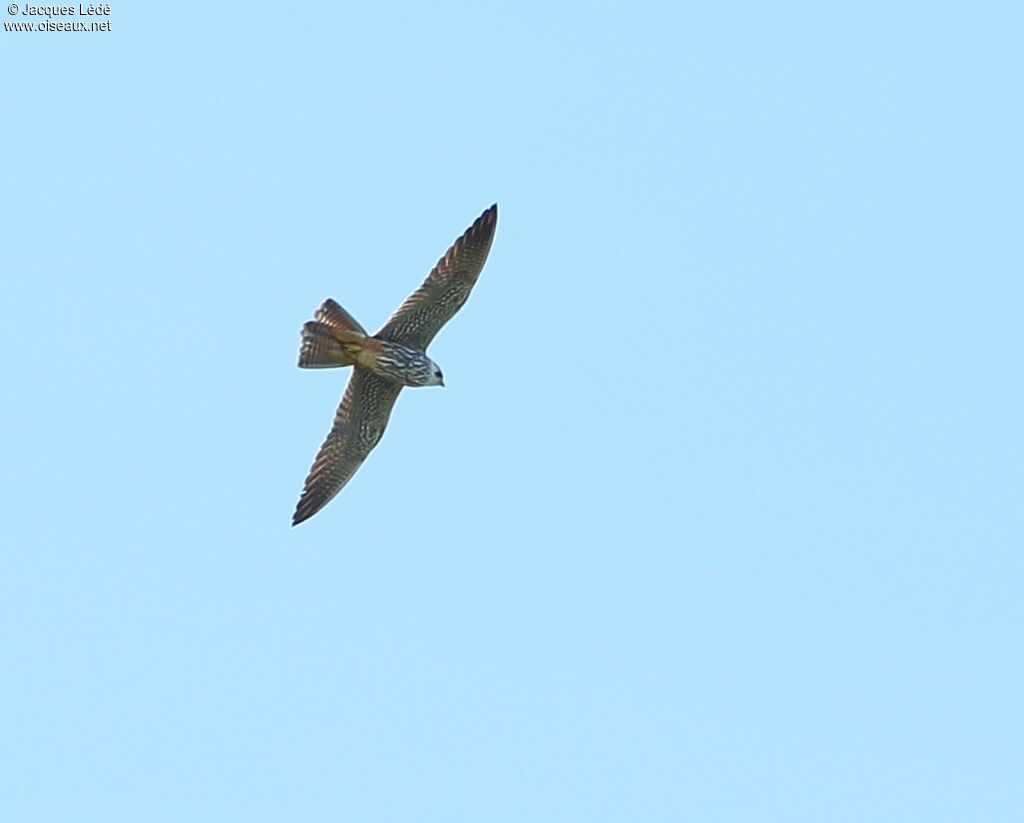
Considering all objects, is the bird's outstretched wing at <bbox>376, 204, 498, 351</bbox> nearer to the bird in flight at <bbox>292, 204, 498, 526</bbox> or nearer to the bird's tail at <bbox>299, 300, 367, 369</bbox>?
the bird in flight at <bbox>292, 204, 498, 526</bbox>

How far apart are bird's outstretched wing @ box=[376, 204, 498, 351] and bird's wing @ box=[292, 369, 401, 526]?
0.96m

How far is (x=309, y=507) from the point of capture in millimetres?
27016

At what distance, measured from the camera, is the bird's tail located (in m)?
25.7

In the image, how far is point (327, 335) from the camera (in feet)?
84.5

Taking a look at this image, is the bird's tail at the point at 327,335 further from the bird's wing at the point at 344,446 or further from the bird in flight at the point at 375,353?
the bird's wing at the point at 344,446

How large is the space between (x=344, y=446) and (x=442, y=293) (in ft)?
8.00

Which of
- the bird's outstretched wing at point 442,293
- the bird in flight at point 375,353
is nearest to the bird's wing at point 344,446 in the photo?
the bird in flight at point 375,353

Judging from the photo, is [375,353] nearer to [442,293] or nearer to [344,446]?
[442,293]

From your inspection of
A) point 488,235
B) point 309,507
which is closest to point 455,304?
point 488,235

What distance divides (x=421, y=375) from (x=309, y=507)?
2397mm

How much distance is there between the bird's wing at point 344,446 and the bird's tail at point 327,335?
44.0 inches

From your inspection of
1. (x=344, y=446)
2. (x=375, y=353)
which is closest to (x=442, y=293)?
(x=375, y=353)

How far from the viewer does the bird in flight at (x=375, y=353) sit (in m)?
25.8

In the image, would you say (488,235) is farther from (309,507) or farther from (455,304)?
(309,507)
